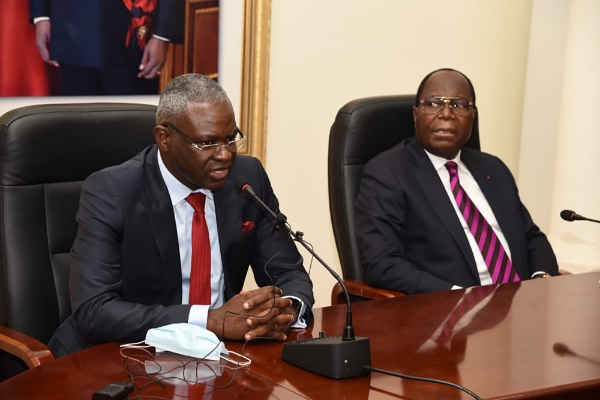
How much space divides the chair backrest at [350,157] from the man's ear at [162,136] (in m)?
0.89

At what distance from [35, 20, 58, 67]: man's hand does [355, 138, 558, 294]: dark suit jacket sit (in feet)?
4.02

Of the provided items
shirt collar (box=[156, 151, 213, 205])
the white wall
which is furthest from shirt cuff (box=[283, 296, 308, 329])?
the white wall

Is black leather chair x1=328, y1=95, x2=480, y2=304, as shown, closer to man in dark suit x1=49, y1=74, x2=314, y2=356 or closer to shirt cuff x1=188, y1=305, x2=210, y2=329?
man in dark suit x1=49, y1=74, x2=314, y2=356

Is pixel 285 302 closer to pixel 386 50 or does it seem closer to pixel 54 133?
pixel 54 133

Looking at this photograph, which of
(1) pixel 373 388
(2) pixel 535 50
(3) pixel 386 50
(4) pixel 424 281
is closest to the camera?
(1) pixel 373 388

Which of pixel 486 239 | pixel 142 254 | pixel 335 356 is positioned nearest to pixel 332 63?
pixel 486 239

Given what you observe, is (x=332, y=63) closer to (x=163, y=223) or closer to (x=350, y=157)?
(x=350, y=157)

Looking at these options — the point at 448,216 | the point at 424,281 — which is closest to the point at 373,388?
the point at 424,281

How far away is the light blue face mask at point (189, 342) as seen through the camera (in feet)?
6.51

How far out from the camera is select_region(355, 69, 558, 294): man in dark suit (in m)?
3.14

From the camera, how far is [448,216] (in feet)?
10.7

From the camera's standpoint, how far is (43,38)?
10.7ft

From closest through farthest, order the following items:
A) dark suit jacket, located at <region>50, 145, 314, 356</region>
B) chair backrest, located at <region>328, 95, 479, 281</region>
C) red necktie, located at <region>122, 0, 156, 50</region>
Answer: dark suit jacket, located at <region>50, 145, 314, 356</region> → chair backrest, located at <region>328, 95, 479, 281</region> → red necktie, located at <region>122, 0, 156, 50</region>

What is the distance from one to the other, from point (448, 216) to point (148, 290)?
122 centimetres
